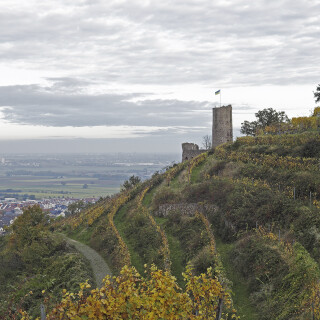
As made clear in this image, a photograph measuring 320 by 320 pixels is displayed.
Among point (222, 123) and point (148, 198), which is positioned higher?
point (222, 123)

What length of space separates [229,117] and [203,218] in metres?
33.0

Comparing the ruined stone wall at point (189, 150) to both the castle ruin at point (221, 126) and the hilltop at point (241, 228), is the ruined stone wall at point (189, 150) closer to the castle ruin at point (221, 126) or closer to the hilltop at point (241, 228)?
the castle ruin at point (221, 126)

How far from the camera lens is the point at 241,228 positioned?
20.9m

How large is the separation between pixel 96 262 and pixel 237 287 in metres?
11.1

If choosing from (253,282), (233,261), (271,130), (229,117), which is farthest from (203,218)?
(229,117)

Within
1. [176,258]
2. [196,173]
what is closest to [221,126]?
[196,173]

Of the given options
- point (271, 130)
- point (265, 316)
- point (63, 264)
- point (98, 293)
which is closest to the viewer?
point (98, 293)

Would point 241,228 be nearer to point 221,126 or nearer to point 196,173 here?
point 196,173

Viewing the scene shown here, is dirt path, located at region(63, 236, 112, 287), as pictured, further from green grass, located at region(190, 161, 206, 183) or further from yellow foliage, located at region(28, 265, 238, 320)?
yellow foliage, located at region(28, 265, 238, 320)

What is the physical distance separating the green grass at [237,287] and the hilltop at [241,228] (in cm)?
4

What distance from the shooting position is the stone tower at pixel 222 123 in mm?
53938

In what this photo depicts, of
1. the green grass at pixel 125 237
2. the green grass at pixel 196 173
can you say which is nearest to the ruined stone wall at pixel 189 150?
the green grass at pixel 196 173

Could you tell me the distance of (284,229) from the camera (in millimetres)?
18531

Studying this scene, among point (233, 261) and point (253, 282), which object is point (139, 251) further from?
point (253, 282)
